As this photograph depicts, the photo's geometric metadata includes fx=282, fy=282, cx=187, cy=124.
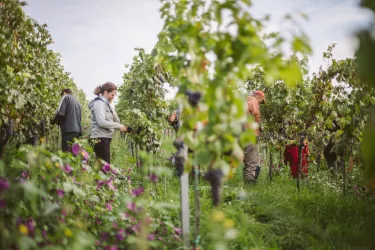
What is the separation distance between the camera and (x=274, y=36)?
1476 mm

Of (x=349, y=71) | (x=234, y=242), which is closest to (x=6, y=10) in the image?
(x=234, y=242)

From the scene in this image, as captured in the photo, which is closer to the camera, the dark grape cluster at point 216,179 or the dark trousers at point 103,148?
the dark grape cluster at point 216,179

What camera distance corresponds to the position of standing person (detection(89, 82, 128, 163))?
13.8 feet

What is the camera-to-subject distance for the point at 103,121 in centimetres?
418

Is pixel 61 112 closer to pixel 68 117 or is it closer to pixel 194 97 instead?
→ pixel 68 117

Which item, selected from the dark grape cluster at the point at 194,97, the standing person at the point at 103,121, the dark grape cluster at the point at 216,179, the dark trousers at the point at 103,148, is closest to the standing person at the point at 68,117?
the standing person at the point at 103,121

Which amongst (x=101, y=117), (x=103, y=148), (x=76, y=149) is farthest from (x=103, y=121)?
(x=76, y=149)

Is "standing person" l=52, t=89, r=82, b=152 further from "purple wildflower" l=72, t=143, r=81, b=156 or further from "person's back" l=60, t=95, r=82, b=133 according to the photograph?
"purple wildflower" l=72, t=143, r=81, b=156

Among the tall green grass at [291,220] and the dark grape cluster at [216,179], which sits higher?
the dark grape cluster at [216,179]

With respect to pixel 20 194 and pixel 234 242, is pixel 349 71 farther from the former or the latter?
pixel 20 194

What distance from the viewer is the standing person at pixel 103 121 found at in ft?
13.8

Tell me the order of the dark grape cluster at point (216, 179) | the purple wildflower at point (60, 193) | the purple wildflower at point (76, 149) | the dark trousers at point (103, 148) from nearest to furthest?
the dark grape cluster at point (216, 179) < the purple wildflower at point (60, 193) < the purple wildflower at point (76, 149) < the dark trousers at point (103, 148)

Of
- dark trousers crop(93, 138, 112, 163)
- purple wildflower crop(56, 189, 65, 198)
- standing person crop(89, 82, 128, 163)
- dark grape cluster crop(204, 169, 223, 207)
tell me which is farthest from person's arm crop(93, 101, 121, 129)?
dark grape cluster crop(204, 169, 223, 207)

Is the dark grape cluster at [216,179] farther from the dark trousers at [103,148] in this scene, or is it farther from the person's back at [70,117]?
the person's back at [70,117]
